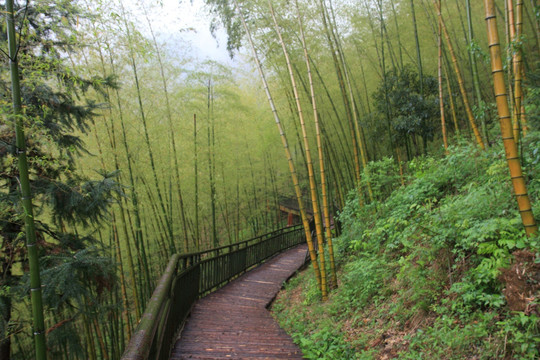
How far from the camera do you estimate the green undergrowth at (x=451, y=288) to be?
5.43ft

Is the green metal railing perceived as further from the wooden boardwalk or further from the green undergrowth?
the green undergrowth

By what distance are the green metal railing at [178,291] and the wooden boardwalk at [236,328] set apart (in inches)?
6.2

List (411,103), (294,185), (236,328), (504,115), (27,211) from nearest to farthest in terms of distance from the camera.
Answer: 1. (504,115)
2. (27,211)
3. (236,328)
4. (294,185)
5. (411,103)

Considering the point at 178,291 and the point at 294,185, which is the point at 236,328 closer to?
the point at 178,291

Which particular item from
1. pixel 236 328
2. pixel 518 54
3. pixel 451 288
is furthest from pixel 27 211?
pixel 518 54

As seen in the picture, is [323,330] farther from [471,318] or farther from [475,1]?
[475,1]

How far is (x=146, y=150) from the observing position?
6.11 m

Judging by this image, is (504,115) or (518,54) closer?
(504,115)

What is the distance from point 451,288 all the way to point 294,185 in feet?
7.75

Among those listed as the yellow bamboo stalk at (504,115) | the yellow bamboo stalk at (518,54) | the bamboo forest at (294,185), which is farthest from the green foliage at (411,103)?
the yellow bamboo stalk at (504,115)

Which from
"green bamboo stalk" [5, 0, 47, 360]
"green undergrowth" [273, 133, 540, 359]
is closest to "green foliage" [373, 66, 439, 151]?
"green undergrowth" [273, 133, 540, 359]

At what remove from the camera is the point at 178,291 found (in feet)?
10.7

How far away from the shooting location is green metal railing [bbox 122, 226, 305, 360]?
5.27 feet

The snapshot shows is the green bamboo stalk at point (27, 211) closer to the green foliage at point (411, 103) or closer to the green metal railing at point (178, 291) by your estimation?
the green metal railing at point (178, 291)
